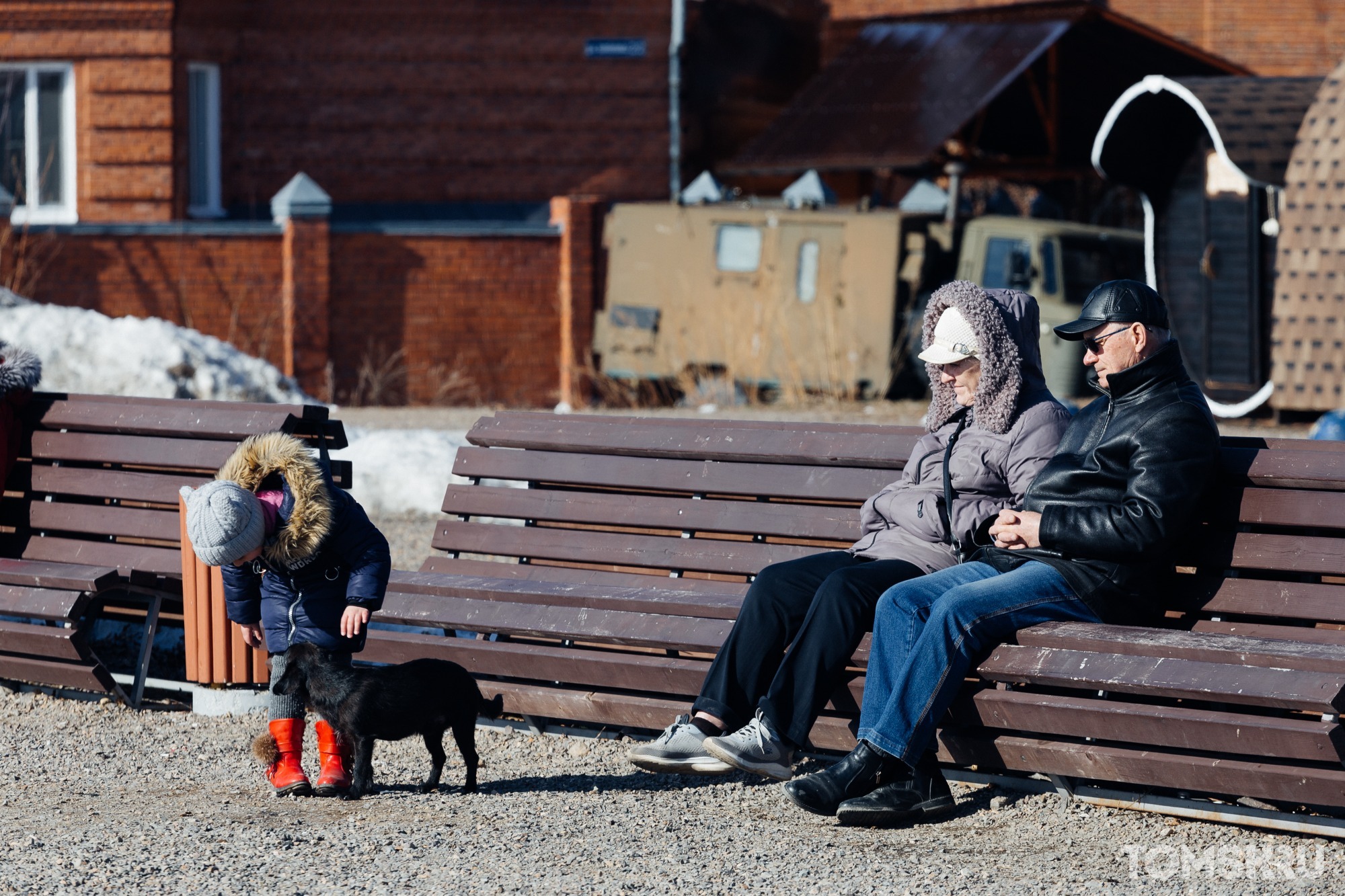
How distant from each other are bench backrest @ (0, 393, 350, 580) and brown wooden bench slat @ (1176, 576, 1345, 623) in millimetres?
2611

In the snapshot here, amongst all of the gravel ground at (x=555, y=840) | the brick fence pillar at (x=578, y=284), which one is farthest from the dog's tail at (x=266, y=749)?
Result: the brick fence pillar at (x=578, y=284)

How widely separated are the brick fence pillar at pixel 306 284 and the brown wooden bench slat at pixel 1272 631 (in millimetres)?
14117

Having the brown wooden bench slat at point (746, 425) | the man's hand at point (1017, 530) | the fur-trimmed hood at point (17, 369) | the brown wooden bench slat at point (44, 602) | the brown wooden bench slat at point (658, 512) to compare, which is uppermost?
the fur-trimmed hood at point (17, 369)

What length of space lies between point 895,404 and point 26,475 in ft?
36.7

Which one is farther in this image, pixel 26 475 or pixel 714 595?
pixel 26 475

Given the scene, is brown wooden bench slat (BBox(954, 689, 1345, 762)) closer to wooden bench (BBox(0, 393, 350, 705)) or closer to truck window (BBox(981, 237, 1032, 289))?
wooden bench (BBox(0, 393, 350, 705))

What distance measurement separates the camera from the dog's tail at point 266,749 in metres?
4.54

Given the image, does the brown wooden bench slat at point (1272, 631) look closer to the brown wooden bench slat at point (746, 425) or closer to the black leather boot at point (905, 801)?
the black leather boot at point (905, 801)

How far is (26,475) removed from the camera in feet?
19.9

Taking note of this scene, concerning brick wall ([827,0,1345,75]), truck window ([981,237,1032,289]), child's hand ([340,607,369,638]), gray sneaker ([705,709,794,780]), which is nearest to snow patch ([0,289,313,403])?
→ truck window ([981,237,1032,289])

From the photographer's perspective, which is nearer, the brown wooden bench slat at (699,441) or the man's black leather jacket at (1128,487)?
the man's black leather jacket at (1128,487)

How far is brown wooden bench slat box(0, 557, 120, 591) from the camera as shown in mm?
5273

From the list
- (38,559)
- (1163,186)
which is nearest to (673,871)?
(38,559)

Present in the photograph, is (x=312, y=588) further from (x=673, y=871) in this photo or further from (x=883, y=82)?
(x=883, y=82)
